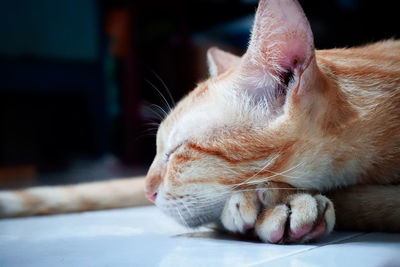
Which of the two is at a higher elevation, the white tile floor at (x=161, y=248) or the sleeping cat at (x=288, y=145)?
the sleeping cat at (x=288, y=145)

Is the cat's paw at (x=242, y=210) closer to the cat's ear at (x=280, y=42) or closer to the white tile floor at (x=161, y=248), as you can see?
the white tile floor at (x=161, y=248)

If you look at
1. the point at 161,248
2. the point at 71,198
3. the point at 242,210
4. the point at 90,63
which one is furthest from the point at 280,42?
the point at 90,63

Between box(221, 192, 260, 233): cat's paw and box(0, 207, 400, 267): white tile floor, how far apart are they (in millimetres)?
39

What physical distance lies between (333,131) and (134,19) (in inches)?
113

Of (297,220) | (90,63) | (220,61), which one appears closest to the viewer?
(297,220)

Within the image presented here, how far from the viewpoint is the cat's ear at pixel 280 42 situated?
806 mm

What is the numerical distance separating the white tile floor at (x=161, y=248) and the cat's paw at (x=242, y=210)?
0.13 ft

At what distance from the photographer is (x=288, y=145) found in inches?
33.9

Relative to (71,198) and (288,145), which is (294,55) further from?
(71,198)

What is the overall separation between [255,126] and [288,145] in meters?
0.08

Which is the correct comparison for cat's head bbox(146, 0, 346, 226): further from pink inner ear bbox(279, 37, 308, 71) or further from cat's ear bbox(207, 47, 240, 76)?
cat's ear bbox(207, 47, 240, 76)

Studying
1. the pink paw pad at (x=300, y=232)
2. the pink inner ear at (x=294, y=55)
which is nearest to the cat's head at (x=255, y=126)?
the pink inner ear at (x=294, y=55)

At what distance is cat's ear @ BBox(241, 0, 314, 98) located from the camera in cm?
81

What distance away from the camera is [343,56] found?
1045mm
